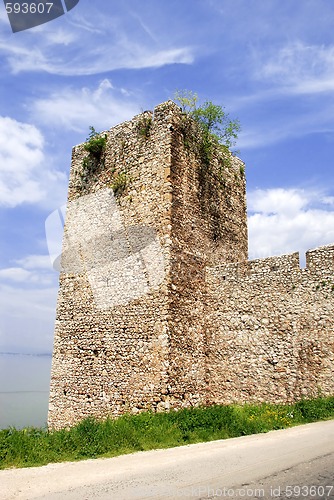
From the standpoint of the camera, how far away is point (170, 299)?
1134 centimetres

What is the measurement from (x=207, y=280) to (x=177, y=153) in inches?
155

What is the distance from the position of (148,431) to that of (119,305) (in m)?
4.18

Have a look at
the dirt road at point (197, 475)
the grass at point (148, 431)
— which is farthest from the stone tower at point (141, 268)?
the dirt road at point (197, 475)

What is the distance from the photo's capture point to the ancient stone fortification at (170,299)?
11.0 meters

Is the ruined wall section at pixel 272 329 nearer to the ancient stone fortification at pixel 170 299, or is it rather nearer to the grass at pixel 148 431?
the ancient stone fortification at pixel 170 299

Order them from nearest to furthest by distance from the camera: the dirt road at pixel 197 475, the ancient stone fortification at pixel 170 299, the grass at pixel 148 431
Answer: the dirt road at pixel 197 475
the grass at pixel 148 431
the ancient stone fortification at pixel 170 299

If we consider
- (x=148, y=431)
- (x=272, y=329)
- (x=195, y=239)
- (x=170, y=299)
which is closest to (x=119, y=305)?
(x=170, y=299)

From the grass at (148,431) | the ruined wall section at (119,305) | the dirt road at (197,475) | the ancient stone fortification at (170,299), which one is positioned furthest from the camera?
the ruined wall section at (119,305)

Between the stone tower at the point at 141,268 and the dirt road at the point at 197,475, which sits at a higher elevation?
the stone tower at the point at 141,268

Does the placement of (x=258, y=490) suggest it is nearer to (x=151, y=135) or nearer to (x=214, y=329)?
(x=214, y=329)

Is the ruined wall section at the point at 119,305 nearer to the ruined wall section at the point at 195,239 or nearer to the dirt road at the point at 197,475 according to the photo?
the ruined wall section at the point at 195,239

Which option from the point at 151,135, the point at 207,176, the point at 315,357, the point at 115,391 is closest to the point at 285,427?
the point at 315,357

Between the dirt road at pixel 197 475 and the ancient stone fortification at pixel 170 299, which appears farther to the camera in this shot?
the ancient stone fortification at pixel 170 299

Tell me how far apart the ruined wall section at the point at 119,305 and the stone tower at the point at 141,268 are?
0.10ft
